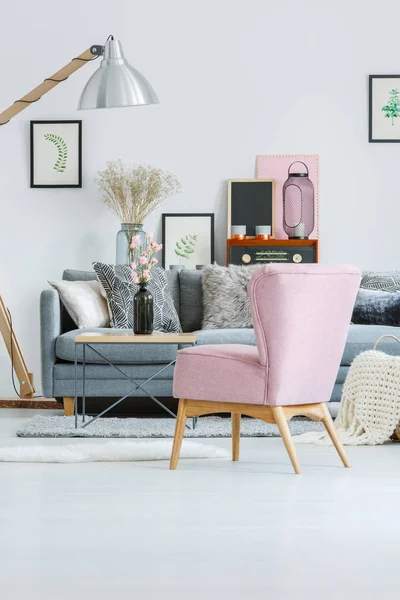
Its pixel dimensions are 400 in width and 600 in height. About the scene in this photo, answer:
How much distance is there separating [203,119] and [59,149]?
3.50ft

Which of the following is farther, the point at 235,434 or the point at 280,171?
the point at 280,171

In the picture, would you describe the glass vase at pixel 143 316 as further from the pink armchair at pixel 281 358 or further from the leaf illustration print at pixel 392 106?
the leaf illustration print at pixel 392 106

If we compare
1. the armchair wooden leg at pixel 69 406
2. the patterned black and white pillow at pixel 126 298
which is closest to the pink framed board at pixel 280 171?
the patterned black and white pillow at pixel 126 298

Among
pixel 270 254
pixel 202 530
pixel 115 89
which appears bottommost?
pixel 202 530

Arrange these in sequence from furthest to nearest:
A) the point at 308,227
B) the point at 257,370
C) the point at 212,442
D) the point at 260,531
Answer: the point at 308,227
the point at 212,442
the point at 257,370
the point at 260,531

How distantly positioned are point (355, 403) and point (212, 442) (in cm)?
72

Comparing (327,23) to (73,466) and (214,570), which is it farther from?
(214,570)

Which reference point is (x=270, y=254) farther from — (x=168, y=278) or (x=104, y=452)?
(x=104, y=452)

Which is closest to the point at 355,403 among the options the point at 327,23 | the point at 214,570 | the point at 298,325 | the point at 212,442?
the point at 212,442

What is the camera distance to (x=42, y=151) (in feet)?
22.3

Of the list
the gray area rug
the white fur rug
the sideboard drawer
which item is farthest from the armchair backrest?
the sideboard drawer

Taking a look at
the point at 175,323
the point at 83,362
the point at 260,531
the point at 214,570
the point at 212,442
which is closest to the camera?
the point at 214,570

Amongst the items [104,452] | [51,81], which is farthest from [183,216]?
[104,452]

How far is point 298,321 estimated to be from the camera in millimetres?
3670
